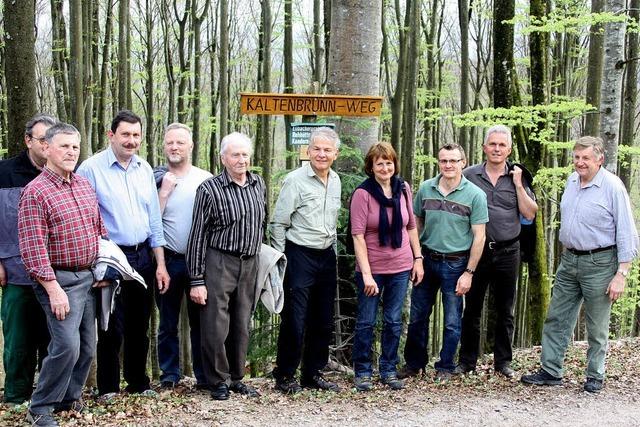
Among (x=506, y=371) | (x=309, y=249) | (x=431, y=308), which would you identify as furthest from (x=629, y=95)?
(x=309, y=249)

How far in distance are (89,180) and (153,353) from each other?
33.8 feet

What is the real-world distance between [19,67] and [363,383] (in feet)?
15.3

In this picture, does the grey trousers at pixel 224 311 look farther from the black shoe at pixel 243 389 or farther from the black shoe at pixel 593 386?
the black shoe at pixel 593 386

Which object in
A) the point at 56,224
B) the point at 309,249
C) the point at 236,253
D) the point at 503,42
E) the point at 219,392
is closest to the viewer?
the point at 56,224

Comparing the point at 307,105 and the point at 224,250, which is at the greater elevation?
the point at 307,105

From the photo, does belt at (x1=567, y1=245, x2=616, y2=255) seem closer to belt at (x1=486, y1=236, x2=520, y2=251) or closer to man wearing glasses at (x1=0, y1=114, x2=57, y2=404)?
belt at (x1=486, y1=236, x2=520, y2=251)

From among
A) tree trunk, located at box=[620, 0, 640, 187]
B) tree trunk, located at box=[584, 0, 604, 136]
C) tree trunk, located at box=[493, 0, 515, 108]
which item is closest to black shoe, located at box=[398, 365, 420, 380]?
tree trunk, located at box=[493, 0, 515, 108]

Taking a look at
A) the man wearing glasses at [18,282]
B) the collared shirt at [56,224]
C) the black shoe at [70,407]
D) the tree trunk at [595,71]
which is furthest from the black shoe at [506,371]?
the tree trunk at [595,71]

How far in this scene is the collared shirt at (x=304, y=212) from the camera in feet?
18.0

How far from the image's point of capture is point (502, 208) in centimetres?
610

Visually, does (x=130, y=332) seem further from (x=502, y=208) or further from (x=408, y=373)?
(x=502, y=208)

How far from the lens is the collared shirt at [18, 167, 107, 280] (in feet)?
14.2

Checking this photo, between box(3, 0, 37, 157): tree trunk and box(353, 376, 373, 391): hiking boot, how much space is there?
4132 mm

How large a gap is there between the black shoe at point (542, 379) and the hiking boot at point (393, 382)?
1.23m
